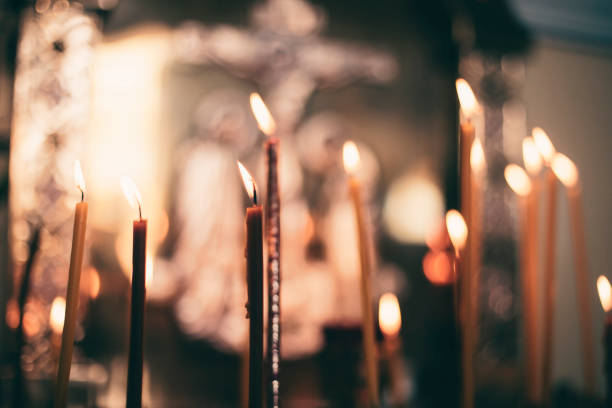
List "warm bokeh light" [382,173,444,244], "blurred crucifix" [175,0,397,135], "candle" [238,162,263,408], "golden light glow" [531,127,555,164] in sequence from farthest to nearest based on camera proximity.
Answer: "warm bokeh light" [382,173,444,244] → "blurred crucifix" [175,0,397,135] → "golden light glow" [531,127,555,164] → "candle" [238,162,263,408]

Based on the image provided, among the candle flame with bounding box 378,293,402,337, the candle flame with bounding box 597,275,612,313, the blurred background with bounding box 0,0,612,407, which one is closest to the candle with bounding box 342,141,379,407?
the candle flame with bounding box 378,293,402,337

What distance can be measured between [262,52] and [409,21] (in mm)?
684

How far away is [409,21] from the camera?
2123 millimetres

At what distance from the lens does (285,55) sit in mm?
1937

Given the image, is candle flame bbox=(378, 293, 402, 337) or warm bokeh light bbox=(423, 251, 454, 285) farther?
warm bokeh light bbox=(423, 251, 454, 285)

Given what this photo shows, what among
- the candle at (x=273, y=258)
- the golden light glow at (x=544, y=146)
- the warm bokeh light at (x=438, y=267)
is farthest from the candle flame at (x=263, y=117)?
the warm bokeh light at (x=438, y=267)

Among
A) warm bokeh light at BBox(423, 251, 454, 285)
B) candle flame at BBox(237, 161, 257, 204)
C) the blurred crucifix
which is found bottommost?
candle flame at BBox(237, 161, 257, 204)

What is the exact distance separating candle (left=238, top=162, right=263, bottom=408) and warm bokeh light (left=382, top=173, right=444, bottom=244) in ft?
5.53

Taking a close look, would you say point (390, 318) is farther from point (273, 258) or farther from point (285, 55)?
point (285, 55)

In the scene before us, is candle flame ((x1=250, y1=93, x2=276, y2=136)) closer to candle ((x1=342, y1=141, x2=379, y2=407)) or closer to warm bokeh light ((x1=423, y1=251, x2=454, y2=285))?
candle ((x1=342, y1=141, x2=379, y2=407))

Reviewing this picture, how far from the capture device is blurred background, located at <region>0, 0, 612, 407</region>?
1571 mm

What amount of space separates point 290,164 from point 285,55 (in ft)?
1.43

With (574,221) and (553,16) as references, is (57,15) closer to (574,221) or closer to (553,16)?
(574,221)

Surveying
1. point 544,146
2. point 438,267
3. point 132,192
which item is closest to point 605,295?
point 544,146
